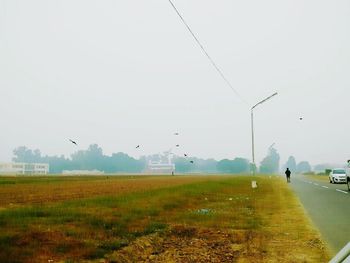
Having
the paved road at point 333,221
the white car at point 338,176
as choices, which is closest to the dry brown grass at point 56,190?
the paved road at point 333,221

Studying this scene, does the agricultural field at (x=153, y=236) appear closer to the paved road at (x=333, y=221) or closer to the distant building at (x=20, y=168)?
the paved road at (x=333, y=221)

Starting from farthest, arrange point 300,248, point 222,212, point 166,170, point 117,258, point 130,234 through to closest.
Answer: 1. point 166,170
2. point 222,212
3. point 130,234
4. point 300,248
5. point 117,258

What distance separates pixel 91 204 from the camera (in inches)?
747

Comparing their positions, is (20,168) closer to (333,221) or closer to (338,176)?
(338,176)

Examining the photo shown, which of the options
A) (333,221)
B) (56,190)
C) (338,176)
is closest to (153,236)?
(333,221)

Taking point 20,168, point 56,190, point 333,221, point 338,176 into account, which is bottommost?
point 333,221

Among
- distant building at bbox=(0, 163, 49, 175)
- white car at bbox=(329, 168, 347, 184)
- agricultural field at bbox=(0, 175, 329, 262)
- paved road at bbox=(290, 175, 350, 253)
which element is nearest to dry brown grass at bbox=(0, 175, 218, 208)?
agricultural field at bbox=(0, 175, 329, 262)

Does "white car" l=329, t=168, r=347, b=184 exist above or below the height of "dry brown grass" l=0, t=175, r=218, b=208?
above

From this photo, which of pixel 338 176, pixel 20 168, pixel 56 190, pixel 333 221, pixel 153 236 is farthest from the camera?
pixel 20 168

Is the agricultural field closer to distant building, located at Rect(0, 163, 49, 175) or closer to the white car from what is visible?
the white car

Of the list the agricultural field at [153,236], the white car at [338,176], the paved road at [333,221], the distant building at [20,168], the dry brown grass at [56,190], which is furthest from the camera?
the distant building at [20,168]

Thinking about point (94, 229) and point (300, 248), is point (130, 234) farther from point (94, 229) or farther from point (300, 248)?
point (300, 248)

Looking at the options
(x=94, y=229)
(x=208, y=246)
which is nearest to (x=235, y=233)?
(x=208, y=246)

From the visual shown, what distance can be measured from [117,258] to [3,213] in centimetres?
742
